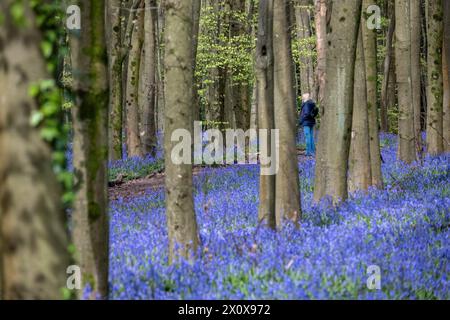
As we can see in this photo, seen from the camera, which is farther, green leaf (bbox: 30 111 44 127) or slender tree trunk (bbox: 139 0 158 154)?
slender tree trunk (bbox: 139 0 158 154)

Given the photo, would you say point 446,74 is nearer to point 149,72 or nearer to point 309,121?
point 309,121

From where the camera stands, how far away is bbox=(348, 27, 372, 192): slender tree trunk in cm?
1162

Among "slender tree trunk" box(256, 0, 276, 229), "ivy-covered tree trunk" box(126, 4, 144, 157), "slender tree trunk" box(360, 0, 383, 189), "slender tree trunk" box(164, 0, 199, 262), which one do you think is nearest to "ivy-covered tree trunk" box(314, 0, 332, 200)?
"slender tree trunk" box(360, 0, 383, 189)

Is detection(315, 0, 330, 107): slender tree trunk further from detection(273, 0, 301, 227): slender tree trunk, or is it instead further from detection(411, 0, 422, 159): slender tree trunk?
detection(273, 0, 301, 227): slender tree trunk

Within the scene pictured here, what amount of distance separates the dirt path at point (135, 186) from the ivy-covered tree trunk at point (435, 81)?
644 cm

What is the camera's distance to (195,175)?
55.5ft

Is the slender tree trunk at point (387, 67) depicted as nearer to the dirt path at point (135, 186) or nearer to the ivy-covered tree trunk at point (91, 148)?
the dirt path at point (135, 186)

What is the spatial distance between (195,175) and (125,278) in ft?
36.7

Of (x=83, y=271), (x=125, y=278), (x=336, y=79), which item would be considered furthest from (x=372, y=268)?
(x=336, y=79)

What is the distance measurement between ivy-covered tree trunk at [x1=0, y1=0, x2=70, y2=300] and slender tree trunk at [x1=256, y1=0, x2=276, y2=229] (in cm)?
453

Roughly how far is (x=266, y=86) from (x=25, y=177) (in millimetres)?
4794

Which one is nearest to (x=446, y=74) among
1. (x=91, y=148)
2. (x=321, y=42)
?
(x=321, y=42)

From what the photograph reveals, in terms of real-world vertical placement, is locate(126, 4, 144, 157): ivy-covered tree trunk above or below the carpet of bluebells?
above

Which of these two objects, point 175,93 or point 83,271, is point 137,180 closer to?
point 175,93
